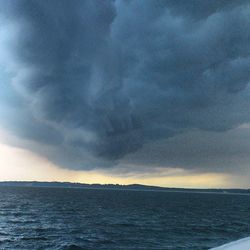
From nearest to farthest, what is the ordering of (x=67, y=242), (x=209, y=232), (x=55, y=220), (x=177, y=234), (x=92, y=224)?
1. (x=67, y=242)
2. (x=177, y=234)
3. (x=209, y=232)
4. (x=92, y=224)
5. (x=55, y=220)

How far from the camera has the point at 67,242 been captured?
4381 cm

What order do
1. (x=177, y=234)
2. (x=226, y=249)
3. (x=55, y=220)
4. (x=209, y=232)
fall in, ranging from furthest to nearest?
(x=55, y=220)
(x=209, y=232)
(x=177, y=234)
(x=226, y=249)

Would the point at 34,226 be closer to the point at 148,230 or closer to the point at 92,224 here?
the point at 92,224

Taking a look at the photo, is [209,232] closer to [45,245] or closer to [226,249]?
[45,245]

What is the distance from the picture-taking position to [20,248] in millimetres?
40125

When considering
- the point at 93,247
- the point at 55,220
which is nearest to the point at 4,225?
the point at 55,220

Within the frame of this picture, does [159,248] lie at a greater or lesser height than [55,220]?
lesser

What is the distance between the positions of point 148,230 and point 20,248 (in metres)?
20.8

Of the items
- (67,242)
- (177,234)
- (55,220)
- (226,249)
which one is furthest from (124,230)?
(226,249)

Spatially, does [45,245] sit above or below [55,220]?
below

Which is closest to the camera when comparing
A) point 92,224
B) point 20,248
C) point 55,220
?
point 20,248

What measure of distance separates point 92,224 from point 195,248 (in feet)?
75.8

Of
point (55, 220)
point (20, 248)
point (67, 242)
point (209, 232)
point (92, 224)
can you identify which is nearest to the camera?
point (20, 248)

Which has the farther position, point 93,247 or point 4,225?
point 4,225
